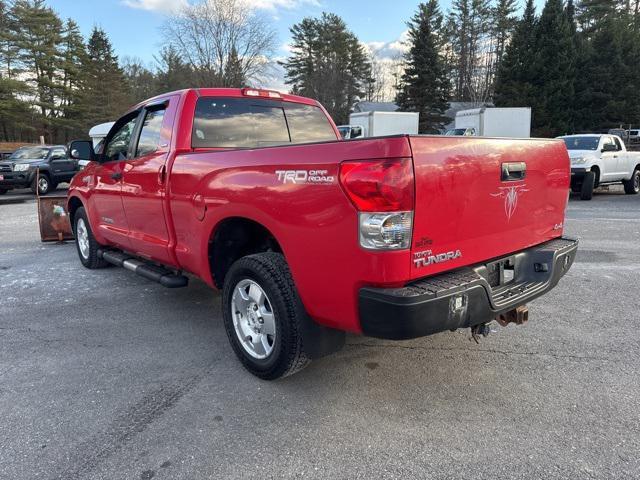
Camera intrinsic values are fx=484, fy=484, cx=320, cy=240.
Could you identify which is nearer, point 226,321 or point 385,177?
point 385,177

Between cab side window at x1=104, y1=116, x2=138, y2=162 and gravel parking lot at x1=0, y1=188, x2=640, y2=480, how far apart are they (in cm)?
167

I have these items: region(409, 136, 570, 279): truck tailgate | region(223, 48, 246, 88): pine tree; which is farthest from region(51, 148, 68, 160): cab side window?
region(223, 48, 246, 88): pine tree

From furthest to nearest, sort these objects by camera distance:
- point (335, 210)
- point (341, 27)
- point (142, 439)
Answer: point (341, 27) → point (142, 439) → point (335, 210)

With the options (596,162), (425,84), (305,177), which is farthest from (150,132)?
(425,84)

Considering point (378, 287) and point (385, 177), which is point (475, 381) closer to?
point (378, 287)

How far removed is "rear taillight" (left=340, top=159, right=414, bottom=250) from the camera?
7.65ft

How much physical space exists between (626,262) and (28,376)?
6.84 metres

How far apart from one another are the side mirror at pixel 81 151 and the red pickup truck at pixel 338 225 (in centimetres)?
145

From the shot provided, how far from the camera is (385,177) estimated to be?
2.32 metres

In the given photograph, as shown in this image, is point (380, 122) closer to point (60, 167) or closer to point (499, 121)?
point (499, 121)

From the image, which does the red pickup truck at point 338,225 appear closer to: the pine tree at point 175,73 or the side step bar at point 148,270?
the side step bar at point 148,270

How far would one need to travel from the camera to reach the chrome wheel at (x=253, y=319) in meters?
3.20

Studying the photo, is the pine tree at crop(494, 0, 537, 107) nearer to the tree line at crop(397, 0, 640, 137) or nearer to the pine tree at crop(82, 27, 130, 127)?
the tree line at crop(397, 0, 640, 137)

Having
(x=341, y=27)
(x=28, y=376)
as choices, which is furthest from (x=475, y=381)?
(x=341, y=27)
